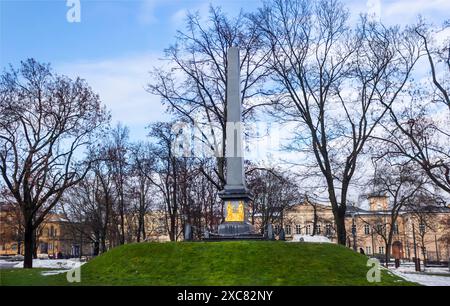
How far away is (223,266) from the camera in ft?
53.0

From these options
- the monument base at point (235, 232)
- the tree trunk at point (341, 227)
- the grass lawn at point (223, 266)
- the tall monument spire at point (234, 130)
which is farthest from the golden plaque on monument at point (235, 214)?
the tree trunk at point (341, 227)

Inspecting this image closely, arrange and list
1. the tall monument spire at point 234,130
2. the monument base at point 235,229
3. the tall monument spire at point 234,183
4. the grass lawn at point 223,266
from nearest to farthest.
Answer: the grass lawn at point 223,266
the monument base at point 235,229
the tall monument spire at point 234,183
the tall monument spire at point 234,130

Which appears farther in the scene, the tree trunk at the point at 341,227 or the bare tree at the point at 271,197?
the bare tree at the point at 271,197

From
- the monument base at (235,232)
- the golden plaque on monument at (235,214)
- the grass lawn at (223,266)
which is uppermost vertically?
the golden plaque on monument at (235,214)

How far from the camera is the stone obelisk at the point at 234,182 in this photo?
2227cm

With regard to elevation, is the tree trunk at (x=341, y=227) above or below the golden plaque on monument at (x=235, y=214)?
below

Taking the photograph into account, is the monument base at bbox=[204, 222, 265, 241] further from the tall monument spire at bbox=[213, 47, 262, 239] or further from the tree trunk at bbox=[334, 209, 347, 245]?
the tree trunk at bbox=[334, 209, 347, 245]

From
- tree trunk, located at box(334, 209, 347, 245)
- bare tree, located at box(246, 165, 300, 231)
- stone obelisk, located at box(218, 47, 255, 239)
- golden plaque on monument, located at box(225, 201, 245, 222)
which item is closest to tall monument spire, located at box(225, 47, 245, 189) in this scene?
stone obelisk, located at box(218, 47, 255, 239)

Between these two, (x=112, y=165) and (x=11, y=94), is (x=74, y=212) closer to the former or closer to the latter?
(x=112, y=165)

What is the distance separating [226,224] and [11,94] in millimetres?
13912

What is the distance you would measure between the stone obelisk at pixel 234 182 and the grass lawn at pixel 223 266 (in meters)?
3.72

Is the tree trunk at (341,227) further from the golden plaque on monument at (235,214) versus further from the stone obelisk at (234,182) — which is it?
the golden plaque on monument at (235,214)
